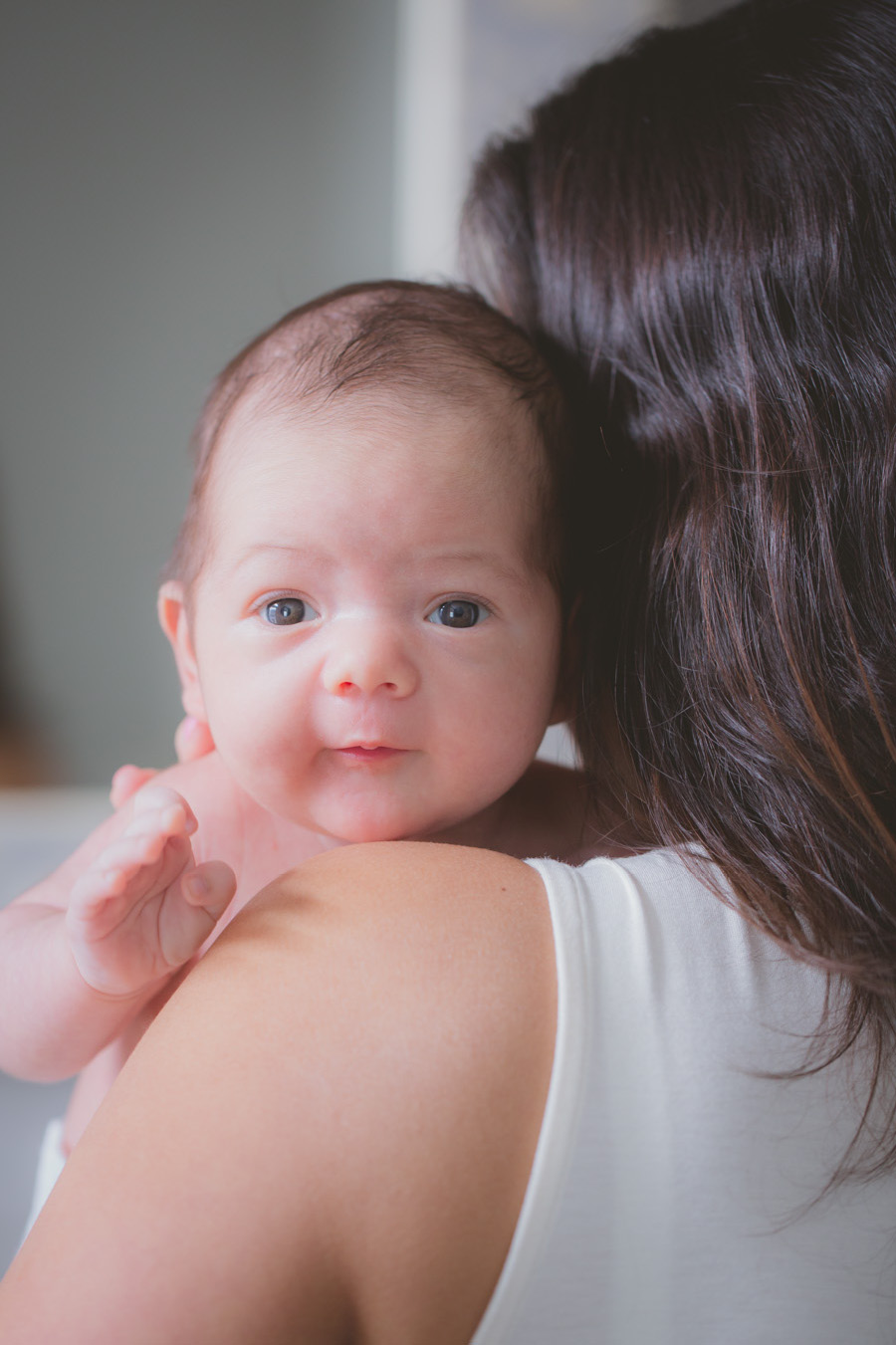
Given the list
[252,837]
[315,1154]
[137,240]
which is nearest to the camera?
[315,1154]

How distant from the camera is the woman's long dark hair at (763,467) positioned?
673mm

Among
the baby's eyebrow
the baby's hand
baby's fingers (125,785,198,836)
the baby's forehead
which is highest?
the baby's forehead

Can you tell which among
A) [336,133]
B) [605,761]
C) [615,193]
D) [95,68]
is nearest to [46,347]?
[95,68]

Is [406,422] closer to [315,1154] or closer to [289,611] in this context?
[289,611]

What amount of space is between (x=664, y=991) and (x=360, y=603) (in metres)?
0.36

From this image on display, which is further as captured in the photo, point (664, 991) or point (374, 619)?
point (374, 619)

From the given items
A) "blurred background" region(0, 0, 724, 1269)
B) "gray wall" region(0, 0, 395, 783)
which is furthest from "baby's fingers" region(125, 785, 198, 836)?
"gray wall" region(0, 0, 395, 783)

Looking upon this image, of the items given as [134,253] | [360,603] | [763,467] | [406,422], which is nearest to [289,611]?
[360,603]

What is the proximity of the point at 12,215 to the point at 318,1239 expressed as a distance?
2.70 meters

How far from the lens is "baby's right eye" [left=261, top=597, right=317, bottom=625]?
2.58 feet

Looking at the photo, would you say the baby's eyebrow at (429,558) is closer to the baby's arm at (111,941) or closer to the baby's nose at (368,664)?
the baby's nose at (368,664)

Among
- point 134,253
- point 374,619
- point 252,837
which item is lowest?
point 252,837

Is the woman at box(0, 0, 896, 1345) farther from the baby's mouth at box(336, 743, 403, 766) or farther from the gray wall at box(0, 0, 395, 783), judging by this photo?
the gray wall at box(0, 0, 395, 783)

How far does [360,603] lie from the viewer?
765 mm
